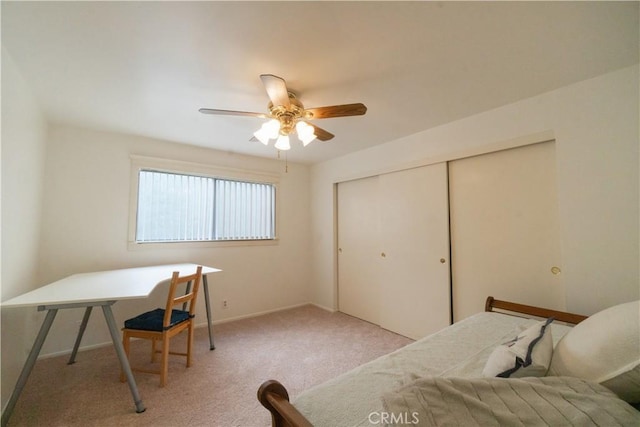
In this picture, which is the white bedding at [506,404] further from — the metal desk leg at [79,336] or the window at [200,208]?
the window at [200,208]

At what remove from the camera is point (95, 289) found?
182 cm

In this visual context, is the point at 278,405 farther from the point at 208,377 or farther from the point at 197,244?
the point at 197,244

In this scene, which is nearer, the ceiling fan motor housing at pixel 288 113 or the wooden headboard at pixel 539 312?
the wooden headboard at pixel 539 312

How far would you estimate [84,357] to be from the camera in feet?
7.86

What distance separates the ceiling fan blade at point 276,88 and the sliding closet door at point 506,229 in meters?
1.88

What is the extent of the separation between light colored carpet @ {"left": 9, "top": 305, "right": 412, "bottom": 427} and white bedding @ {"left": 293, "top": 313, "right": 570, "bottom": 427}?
958 mm

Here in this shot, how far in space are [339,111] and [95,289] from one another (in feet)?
7.17

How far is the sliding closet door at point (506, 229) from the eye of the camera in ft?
6.52

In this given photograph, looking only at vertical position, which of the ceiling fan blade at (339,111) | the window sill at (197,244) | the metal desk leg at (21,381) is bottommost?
the metal desk leg at (21,381)

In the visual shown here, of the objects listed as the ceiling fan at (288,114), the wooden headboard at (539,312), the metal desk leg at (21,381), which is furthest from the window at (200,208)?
the wooden headboard at (539,312)

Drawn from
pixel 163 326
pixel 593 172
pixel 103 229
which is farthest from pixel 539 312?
pixel 103 229

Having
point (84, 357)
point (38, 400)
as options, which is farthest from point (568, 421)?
point (84, 357)

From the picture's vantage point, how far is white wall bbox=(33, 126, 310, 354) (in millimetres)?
2486

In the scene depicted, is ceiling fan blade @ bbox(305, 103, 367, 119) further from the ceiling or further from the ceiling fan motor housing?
the ceiling
